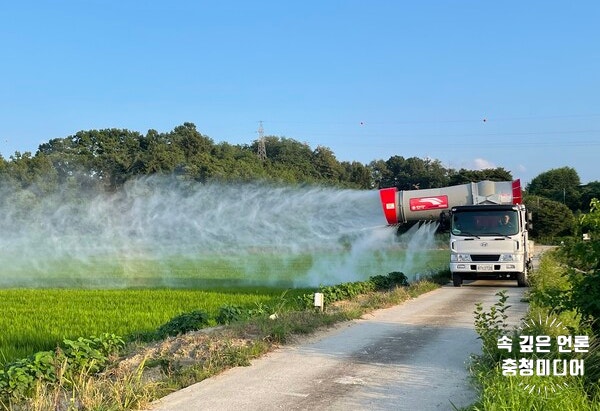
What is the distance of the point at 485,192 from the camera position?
67.8 feet

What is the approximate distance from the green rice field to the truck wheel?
4771 millimetres

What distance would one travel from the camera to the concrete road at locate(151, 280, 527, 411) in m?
6.18

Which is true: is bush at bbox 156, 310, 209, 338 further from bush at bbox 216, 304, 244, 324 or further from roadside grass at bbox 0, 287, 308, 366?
roadside grass at bbox 0, 287, 308, 366

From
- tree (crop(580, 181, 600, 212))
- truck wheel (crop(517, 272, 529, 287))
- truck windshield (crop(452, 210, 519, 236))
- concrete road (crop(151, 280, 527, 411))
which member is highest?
tree (crop(580, 181, 600, 212))

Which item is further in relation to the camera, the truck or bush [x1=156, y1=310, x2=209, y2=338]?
the truck

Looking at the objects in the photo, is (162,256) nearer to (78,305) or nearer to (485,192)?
(78,305)

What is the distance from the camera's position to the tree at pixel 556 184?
293 ft

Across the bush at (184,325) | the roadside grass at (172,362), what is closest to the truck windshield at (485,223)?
the roadside grass at (172,362)

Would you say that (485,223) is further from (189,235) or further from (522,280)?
(189,235)

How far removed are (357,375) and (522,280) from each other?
44.1ft

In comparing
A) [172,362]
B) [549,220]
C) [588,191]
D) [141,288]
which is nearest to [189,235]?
[141,288]

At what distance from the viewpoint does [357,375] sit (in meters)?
7.31

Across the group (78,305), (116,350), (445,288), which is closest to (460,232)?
(445,288)

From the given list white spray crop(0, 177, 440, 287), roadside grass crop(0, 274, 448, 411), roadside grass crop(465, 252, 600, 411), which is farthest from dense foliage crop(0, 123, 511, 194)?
roadside grass crop(465, 252, 600, 411)
